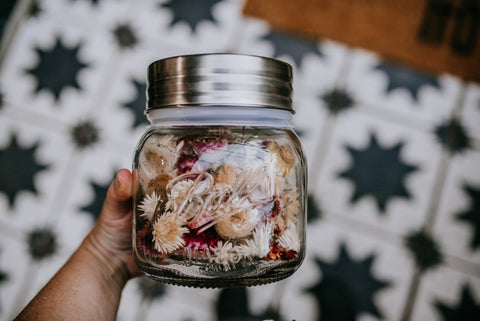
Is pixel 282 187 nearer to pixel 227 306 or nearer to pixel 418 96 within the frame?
pixel 227 306

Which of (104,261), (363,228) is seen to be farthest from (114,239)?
(363,228)

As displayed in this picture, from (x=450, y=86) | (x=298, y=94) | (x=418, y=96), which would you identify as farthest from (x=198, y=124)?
(x=450, y=86)

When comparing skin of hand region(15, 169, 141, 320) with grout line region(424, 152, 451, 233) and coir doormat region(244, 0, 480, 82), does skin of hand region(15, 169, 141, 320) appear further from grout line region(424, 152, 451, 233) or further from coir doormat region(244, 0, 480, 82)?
grout line region(424, 152, 451, 233)

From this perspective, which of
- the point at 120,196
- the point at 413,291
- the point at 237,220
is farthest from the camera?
the point at 413,291

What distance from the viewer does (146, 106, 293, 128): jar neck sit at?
517 millimetres

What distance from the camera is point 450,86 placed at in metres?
1.26

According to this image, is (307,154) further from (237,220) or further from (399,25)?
(237,220)

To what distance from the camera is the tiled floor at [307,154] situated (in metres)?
1.20

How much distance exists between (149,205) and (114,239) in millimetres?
275

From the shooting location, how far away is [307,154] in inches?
47.6

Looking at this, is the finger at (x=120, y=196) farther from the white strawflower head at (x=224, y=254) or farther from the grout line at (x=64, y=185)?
the grout line at (x=64, y=185)

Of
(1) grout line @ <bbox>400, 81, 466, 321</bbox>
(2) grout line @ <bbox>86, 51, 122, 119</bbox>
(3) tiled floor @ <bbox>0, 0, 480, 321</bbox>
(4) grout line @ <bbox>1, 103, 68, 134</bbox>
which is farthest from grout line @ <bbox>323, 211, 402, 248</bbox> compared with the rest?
(4) grout line @ <bbox>1, 103, 68, 134</bbox>

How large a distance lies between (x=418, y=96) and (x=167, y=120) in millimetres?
1073

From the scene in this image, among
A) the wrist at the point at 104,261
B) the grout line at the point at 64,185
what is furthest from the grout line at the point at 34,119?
the wrist at the point at 104,261
